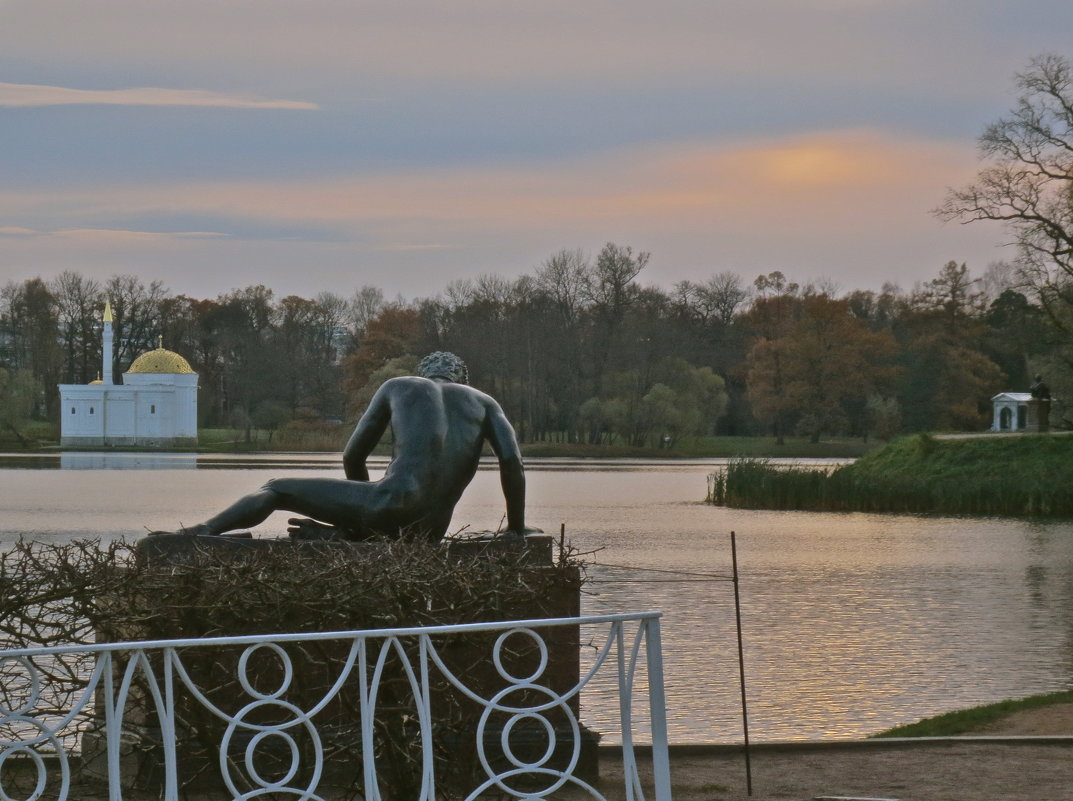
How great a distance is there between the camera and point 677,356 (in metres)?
83.7

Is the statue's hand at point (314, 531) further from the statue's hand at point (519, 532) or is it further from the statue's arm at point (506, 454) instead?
the statue's arm at point (506, 454)

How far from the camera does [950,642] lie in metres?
13.0

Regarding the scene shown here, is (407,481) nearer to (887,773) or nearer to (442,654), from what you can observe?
(442,654)

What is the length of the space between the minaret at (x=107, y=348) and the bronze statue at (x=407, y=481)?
89828mm

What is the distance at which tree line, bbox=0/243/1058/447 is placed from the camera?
80438 millimetres

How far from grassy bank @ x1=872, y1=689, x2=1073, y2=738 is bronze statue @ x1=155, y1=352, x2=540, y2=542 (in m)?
2.42

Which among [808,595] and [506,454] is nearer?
[506,454]

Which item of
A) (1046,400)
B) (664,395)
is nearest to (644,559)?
(1046,400)

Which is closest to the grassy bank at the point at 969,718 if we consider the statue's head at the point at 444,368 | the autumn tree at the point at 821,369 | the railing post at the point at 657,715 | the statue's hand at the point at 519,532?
the statue's hand at the point at 519,532

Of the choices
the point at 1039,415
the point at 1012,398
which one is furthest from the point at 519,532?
the point at 1012,398

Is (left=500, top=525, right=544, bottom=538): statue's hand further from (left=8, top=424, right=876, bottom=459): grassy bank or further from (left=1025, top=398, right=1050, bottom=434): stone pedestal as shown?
(left=8, top=424, right=876, bottom=459): grassy bank

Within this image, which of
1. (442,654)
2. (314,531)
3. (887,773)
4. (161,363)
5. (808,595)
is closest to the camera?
(442,654)

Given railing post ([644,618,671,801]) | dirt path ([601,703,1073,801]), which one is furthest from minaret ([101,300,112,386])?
railing post ([644,618,671,801])

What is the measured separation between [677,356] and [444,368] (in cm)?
7577
